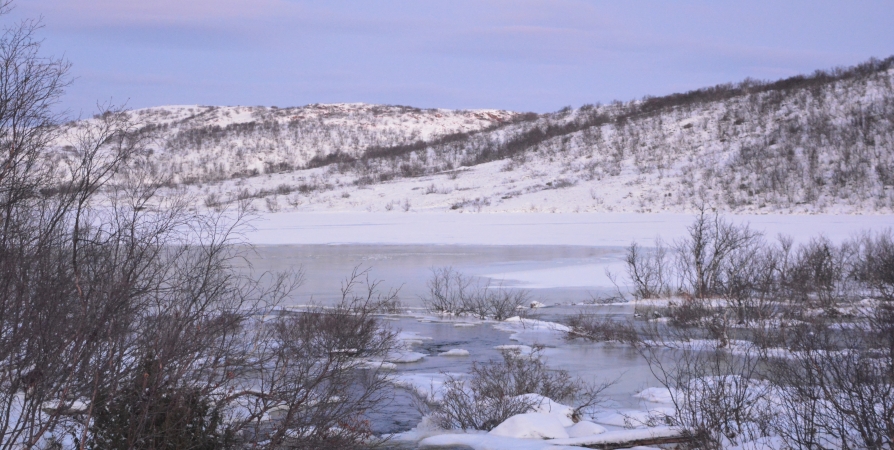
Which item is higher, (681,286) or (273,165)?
(273,165)

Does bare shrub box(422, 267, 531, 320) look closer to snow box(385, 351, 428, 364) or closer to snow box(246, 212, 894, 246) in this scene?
snow box(385, 351, 428, 364)

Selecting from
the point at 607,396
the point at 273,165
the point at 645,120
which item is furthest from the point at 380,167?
Result: the point at 607,396

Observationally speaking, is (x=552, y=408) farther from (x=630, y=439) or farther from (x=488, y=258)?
(x=488, y=258)

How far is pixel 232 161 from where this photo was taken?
63625mm

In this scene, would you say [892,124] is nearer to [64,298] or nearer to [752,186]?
[752,186]

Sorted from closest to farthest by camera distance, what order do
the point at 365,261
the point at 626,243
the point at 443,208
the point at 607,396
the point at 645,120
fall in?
1. the point at 607,396
2. the point at 365,261
3. the point at 626,243
4. the point at 443,208
5. the point at 645,120

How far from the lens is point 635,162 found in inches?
1673

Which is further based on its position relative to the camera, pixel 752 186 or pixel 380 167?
pixel 380 167

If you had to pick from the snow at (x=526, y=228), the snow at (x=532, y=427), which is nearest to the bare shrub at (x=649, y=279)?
the snow at (x=526, y=228)

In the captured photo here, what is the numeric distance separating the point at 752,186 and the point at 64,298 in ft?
115

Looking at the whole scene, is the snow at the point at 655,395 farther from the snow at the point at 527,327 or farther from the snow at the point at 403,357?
the snow at the point at 527,327

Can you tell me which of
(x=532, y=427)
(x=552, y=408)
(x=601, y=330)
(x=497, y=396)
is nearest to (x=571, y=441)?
(x=532, y=427)

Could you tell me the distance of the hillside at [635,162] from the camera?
35375mm

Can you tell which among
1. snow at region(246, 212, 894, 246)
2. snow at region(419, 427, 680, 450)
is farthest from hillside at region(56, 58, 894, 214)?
snow at region(419, 427, 680, 450)
